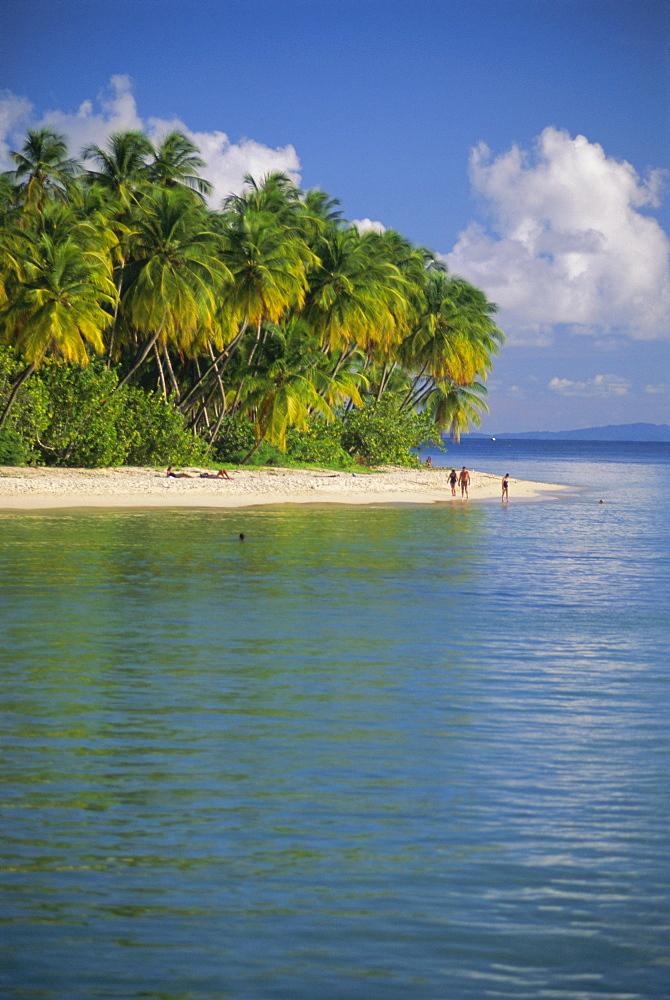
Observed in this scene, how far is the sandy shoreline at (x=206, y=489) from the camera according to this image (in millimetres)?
36500

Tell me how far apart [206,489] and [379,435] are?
21.8 meters

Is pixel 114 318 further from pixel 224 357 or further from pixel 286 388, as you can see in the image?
pixel 286 388

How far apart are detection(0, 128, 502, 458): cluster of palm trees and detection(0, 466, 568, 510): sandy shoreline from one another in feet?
11.0

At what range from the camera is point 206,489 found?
4106 cm

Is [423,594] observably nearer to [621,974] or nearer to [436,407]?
[621,974]

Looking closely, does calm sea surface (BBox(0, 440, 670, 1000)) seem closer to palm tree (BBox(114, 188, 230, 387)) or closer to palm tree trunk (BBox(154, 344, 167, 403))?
palm tree (BBox(114, 188, 230, 387))

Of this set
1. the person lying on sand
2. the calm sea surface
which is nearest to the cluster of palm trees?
the person lying on sand


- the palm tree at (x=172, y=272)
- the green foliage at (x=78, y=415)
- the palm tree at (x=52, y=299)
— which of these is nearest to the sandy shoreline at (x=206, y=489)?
the green foliage at (x=78, y=415)

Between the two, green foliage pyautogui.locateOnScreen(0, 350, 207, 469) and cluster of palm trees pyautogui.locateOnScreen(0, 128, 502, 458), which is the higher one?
cluster of palm trees pyautogui.locateOnScreen(0, 128, 502, 458)

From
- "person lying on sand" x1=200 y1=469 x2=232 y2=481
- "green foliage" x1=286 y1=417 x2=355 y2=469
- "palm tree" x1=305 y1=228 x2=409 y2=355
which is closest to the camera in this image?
"person lying on sand" x1=200 y1=469 x2=232 y2=481

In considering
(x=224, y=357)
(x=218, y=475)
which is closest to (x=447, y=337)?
(x=224, y=357)

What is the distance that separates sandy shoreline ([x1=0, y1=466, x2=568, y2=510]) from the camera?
36500mm

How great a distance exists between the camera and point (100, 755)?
8375 mm

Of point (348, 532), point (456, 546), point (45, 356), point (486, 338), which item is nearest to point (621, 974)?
point (456, 546)
